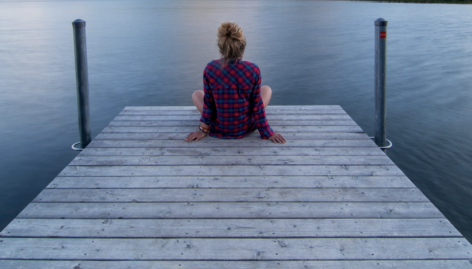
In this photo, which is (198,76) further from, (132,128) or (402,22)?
(402,22)

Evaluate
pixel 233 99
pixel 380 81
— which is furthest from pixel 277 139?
pixel 380 81

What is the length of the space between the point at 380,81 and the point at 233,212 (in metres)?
2.42

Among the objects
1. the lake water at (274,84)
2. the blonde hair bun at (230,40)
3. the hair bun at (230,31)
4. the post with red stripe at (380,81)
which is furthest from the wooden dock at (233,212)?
the lake water at (274,84)

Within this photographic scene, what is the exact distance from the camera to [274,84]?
11172 mm

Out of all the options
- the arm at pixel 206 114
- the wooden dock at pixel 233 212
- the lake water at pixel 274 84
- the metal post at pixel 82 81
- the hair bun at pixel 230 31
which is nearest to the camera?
the wooden dock at pixel 233 212

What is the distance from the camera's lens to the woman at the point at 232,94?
3.85 m

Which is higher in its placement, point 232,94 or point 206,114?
point 232,94

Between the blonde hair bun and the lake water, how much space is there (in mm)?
2759

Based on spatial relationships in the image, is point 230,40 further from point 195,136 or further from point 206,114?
point 195,136

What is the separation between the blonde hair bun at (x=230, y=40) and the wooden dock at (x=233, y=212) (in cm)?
80

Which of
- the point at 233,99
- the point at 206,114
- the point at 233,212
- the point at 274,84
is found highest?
the point at 233,99

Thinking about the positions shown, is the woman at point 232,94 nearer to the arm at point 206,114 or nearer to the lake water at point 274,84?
the arm at point 206,114

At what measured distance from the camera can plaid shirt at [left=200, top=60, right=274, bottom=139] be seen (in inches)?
156

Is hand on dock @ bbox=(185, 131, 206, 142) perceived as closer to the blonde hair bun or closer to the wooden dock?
the wooden dock
